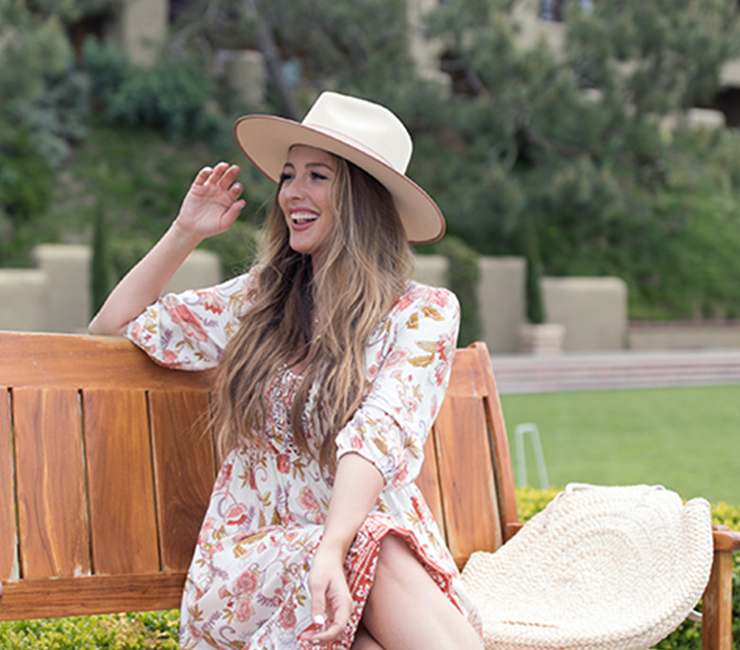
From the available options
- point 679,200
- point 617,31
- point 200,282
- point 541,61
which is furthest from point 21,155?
point 679,200

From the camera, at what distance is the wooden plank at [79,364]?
6.86 feet

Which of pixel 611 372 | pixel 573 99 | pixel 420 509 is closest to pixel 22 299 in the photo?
pixel 611 372

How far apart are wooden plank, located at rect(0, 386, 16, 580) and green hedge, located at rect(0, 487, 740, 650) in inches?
17.9

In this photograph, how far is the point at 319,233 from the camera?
211 centimetres

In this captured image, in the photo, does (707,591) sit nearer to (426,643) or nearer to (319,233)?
(426,643)

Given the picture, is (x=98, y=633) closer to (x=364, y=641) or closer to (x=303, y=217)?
(x=364, y=641)

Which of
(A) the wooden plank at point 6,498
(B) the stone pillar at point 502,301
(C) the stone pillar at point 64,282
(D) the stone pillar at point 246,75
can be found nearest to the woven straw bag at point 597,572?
(A) the wooden plank at point 6,498

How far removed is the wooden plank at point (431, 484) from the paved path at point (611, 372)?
11.3 meters

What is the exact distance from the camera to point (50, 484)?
6.84 feet

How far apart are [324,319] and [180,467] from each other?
55 centimetres

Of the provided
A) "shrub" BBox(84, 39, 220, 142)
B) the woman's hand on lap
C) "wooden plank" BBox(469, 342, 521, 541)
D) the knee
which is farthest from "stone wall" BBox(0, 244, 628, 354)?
the woman's hand on lap

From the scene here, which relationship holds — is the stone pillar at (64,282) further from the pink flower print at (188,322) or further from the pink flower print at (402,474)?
the pink flower print at (402,474)

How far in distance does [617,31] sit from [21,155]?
11.0 metres

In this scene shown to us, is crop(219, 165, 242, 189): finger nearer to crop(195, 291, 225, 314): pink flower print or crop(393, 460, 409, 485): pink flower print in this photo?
crop(195, 291, 225, 314): pink flower print
